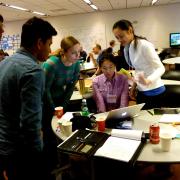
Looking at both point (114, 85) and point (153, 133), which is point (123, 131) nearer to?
point (153, 133)

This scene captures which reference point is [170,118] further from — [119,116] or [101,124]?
[101,124]

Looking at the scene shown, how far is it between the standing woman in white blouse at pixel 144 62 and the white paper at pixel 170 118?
33 centimetres

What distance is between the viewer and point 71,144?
1641mm

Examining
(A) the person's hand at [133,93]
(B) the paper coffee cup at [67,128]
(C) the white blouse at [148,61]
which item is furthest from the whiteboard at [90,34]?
(B) the paper coffee cup at [67,128]

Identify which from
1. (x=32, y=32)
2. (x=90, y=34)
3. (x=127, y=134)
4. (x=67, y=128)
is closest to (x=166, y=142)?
(x=127, y=134)

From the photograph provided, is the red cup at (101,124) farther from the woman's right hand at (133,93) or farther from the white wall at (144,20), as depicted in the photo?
the white wall at (144,20)

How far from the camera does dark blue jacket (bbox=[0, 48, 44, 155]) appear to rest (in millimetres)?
1373

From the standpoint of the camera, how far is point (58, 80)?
99.3 inches

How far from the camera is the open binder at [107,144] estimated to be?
4.91ft

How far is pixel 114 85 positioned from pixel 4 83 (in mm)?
→ 1433

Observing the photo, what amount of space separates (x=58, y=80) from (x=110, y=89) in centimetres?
56

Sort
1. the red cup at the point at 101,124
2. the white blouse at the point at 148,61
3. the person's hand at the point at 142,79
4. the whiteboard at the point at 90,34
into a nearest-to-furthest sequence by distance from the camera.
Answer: the red cup at the point at 101,124 → the person's hand at the point at 142,79 → the white blouse at the point at 148,61 → the whiteboard at the point at 90,34

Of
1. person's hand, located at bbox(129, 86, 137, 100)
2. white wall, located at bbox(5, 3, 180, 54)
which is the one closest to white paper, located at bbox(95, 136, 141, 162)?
person's hand, located at bbox(129, 86, 137, 100)

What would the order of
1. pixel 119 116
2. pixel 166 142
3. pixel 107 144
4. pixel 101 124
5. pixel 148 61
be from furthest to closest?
pixel 148 61
pixel 119 116
pixel 101 124
pixel 107 144
pixel 166 142
